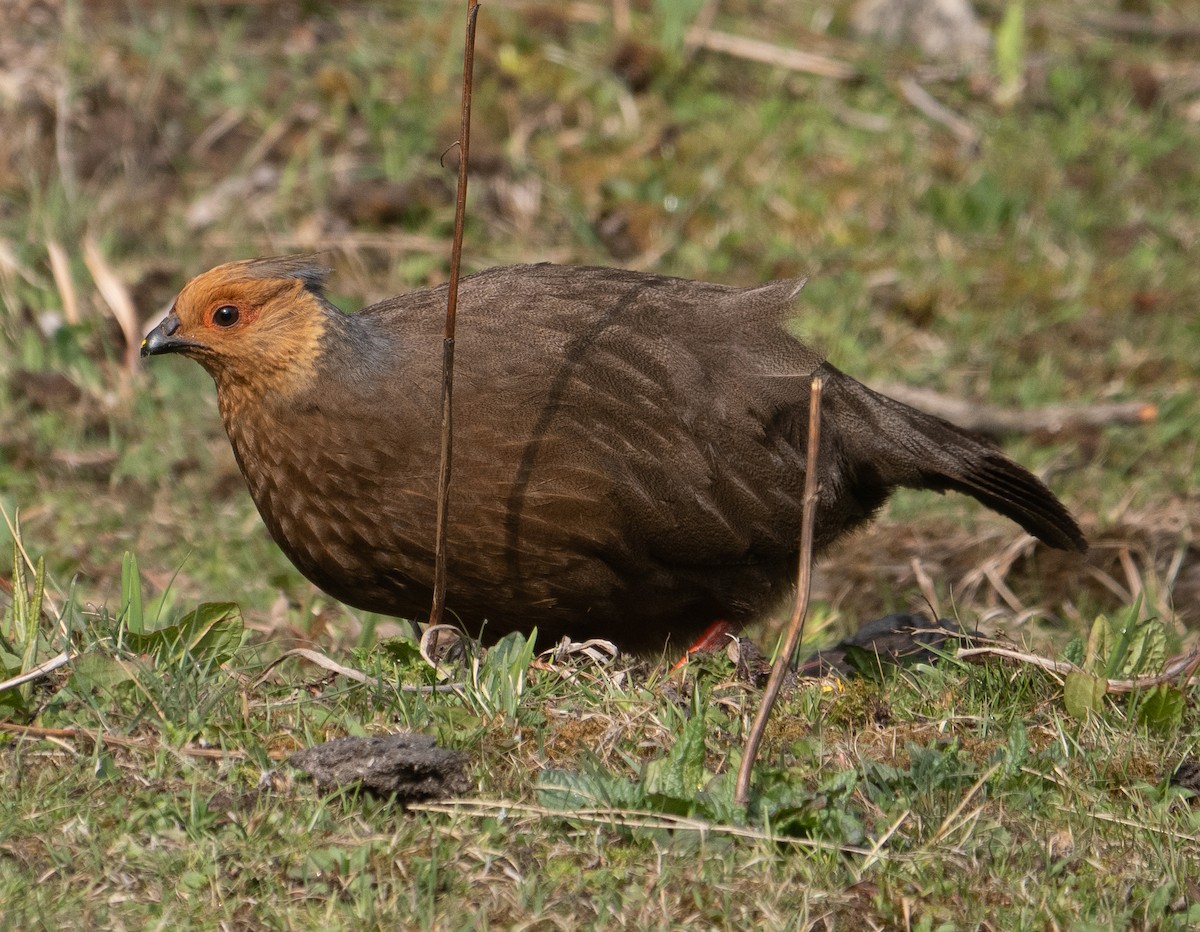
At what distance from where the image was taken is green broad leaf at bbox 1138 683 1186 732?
3.64 meters

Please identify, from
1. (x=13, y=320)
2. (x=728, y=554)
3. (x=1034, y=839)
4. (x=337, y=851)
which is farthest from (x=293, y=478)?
(x=13, y=320)

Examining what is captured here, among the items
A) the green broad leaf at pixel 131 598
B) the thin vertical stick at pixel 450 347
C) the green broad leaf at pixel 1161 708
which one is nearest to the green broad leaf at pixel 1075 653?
the green broad leaf at pixel 1161 708

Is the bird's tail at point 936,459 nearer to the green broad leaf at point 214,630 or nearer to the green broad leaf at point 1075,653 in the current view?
the green broad leaf at point 1075,653

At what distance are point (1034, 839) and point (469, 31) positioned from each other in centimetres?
222

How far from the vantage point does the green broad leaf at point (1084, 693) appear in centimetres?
361

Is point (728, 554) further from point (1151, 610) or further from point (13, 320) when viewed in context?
point (13, 320)

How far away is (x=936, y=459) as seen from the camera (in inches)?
191

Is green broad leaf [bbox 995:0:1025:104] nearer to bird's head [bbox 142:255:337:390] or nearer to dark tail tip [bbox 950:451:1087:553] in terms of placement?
Answer: dark tail tip [bbox 950:451:1087:553]

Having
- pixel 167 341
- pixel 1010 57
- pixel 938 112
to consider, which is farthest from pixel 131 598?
pixel 1010 57

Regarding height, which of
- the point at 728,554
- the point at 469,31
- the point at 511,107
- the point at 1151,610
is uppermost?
the point at 469,31

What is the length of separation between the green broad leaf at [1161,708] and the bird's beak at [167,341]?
2584 mm

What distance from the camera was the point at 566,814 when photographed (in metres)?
3.01

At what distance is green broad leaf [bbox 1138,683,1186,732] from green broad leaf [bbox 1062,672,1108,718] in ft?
0.37

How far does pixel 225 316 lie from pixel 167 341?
0.17 meters
